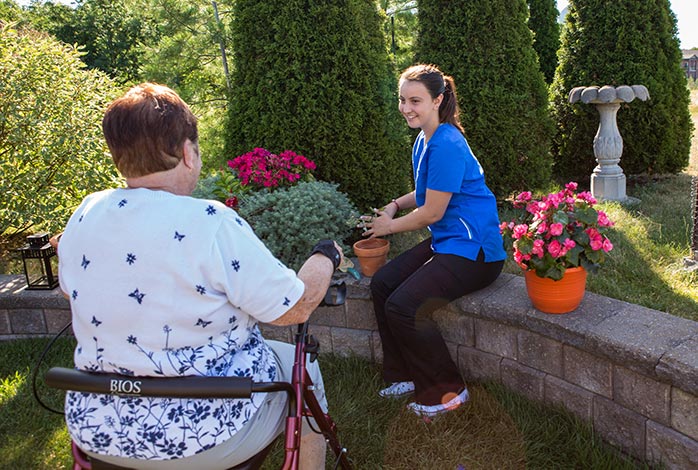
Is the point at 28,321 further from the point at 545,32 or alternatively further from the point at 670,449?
the point at 545,32

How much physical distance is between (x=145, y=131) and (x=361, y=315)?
74.9 inches

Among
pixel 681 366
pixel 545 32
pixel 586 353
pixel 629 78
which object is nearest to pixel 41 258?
pixel 586 353

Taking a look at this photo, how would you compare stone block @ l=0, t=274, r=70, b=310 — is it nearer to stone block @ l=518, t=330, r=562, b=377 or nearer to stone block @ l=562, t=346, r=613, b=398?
stone block @ l=518, t=330, r=562, b=377

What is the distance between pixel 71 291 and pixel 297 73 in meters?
2.77

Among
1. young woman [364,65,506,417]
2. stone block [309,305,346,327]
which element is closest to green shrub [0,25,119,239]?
stone block [309,305,346,327]

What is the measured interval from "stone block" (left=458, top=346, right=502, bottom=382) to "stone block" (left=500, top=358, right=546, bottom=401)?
44 mm

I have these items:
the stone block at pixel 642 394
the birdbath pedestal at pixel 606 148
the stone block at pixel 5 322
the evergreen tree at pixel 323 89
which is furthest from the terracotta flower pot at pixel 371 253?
the birdbath pedestal at pixel 606 148

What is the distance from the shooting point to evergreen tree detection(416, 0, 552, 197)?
15.4 ft

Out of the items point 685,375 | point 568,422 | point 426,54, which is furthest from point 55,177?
point 685,375

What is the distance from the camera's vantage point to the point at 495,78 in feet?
15.6

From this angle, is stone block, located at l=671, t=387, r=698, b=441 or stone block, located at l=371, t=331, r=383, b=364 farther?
stone block, located at l=371, t=331, r=383, b=364

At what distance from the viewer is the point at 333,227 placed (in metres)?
3.44

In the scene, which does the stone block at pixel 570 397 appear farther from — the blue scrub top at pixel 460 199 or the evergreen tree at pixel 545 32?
the evergreen tree at pixel 545 32

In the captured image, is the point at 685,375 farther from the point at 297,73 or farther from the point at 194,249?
the point at 297,73
